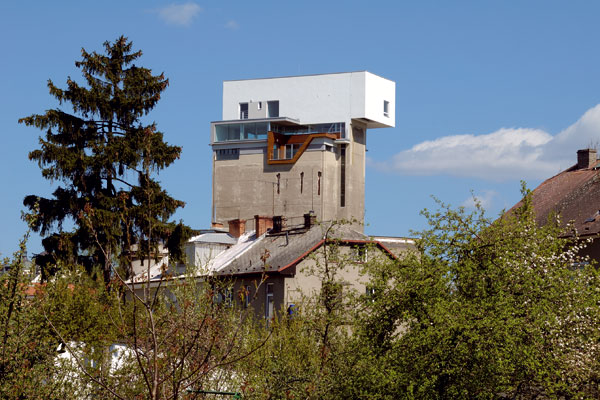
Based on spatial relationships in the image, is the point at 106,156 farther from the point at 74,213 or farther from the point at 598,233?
the point at 598,233

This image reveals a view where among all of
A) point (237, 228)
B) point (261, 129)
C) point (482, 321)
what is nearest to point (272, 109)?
point (261, 129)

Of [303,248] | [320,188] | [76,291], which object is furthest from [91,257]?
[320,188]

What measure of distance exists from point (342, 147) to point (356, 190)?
16.1 feet

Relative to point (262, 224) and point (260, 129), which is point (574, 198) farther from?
point (260, 129)

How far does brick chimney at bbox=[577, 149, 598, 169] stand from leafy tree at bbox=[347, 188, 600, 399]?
72.9ft

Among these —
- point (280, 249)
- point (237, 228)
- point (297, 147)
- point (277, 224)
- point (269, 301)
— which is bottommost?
point (269, 301)

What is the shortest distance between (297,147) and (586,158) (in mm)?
67184

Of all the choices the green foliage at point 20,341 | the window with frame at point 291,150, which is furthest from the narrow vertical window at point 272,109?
the green foliage at point 20,341

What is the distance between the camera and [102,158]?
48.9 m

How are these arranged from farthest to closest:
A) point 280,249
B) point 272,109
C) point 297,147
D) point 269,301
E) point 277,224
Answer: point 272,109
point 297,147
point 277,224
point 280,249
point 269,301

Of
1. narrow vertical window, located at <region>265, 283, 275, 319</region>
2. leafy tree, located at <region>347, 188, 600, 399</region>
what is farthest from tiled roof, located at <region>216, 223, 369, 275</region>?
leafy tree, located at <region>347, 188, 600, 399</region>

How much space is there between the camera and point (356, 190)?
11575 cm

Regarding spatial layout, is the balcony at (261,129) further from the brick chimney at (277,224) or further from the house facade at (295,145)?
the brick chimney at (277,224)

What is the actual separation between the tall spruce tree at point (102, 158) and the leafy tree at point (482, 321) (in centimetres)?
2345
